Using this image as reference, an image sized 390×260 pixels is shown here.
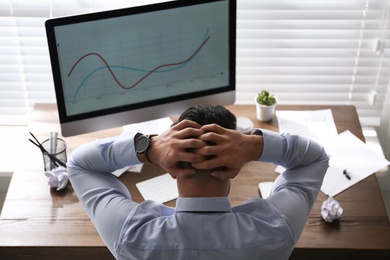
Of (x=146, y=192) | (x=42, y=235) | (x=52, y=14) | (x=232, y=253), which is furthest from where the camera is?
(x=52, y=14)

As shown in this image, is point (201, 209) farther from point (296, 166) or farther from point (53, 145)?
point (53, 145)

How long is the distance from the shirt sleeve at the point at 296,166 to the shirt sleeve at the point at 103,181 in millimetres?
354

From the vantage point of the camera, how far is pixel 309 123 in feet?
7.79

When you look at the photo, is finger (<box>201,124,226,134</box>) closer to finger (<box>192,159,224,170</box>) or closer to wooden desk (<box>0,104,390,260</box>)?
finger (<box>192,159,224,170</box>)

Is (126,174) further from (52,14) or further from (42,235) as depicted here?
(52,14)

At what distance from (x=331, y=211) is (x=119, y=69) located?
0.81m

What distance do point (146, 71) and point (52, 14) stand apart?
68 centimetres

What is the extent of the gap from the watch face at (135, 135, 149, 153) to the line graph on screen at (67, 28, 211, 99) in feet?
1.54

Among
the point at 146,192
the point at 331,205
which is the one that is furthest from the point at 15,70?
the point at 331,205

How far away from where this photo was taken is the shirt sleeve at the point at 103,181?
1.47 m

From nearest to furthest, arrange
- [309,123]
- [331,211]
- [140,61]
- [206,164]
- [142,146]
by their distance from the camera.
→ [206,164] → [142,146] → [331,211] → [140,61] → [309,123]

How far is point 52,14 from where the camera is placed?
2.53 m

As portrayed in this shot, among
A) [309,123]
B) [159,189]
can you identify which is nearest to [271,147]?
[159,189]

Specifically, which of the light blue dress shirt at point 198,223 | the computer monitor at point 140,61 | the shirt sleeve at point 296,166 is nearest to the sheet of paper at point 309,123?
the computer monitor at point 140,61
